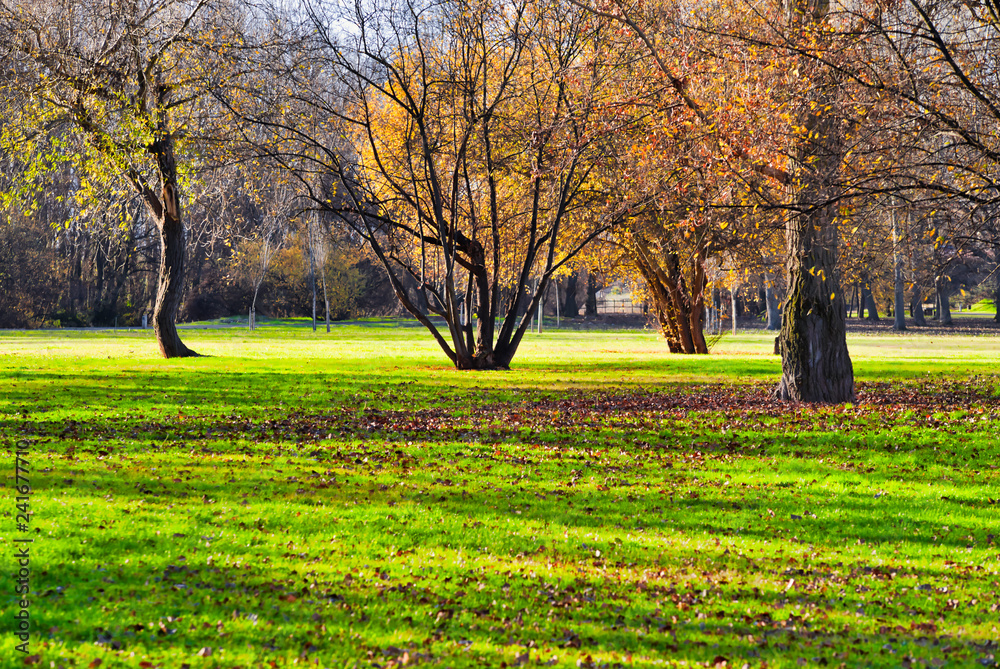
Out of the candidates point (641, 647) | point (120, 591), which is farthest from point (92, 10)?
point (641, 647)

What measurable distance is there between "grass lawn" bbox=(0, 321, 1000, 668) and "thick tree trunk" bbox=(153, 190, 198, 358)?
10.6m

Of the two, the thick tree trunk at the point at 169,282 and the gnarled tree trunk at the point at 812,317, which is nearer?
the gnarled tree trunk at the point at 812,317

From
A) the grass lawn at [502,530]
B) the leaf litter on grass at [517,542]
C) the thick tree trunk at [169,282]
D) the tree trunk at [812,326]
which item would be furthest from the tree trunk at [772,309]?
the leaf litter on grass at [517,542]

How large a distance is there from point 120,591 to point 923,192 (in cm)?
1451

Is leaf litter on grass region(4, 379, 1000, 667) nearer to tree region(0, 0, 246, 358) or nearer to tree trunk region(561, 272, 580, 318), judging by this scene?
tree region(0, 0, 246, 358)

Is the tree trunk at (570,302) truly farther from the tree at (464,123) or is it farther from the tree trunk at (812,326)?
the tree trunk at (812,326)

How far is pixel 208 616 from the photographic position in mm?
6250

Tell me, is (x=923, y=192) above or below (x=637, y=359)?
above

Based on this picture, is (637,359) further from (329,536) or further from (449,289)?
(329,536)

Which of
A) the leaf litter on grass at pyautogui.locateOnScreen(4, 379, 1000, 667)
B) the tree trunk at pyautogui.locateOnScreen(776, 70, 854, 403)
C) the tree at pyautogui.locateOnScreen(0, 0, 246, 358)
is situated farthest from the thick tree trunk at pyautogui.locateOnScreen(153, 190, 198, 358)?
the tree trunk at pyautogui.locateOnScreen(776, 70, 854, 403)

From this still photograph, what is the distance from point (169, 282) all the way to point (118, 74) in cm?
802

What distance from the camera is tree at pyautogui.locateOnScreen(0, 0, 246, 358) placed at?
22.8 meters

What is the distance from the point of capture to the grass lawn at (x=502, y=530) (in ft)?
19.7

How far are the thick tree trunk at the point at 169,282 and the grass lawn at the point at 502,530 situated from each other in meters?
10.6
